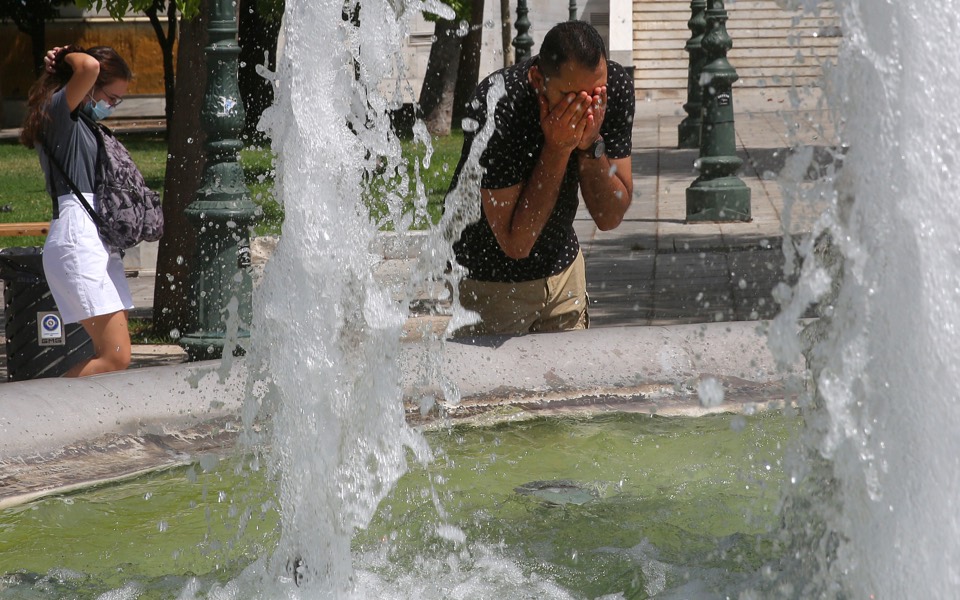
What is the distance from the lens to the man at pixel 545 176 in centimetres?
389

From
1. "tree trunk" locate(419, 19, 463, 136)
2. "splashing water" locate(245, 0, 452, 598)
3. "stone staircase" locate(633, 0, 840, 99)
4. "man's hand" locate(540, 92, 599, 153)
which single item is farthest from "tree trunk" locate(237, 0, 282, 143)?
"splashing water" locate(245, 0, 452, 598)

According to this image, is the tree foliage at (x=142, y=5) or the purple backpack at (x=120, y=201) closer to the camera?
the purple backpack at (x=120, y=201)

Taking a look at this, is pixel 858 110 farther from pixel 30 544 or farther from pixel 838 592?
pixel 30 544

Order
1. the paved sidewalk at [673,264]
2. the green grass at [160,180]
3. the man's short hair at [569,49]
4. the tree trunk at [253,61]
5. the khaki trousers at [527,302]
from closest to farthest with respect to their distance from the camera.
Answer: the man's short hair at [569,49]
the khaki trousers at [527,302]
the paved sidewalk at [673,264]
the green grass at [160,180]
the tree trunk at [253,61]

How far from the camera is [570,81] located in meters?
3.86

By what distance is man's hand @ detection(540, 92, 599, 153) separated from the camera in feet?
12.7

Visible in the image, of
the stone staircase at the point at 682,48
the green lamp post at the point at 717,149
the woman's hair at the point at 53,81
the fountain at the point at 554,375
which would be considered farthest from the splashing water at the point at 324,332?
the stone staircase at the point at 682,48

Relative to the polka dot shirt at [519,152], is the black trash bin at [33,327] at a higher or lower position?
lower

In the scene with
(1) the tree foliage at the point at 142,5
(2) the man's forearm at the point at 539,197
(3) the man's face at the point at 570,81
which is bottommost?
(2) the man's forearm at the point at 539,197

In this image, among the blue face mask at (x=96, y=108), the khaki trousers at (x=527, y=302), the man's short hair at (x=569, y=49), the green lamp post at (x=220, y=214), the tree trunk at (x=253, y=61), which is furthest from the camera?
the tree trunk at (x=253, y=61)

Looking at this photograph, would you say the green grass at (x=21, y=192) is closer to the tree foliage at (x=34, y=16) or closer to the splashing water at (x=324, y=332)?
the tree foliage at (x=34, y=16)

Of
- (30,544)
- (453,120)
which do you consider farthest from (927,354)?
(453,120)

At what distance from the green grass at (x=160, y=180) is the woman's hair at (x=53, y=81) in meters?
4.02

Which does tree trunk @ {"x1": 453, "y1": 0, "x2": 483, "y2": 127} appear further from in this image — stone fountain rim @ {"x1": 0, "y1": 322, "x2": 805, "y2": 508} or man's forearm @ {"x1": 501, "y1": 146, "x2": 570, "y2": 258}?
man's forearm @ {"x1": 501, "y1": 146, "x2": 570, "y2": 258}
